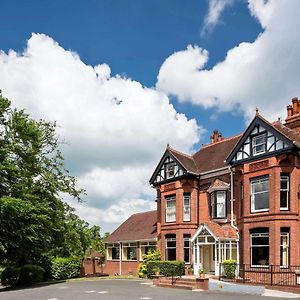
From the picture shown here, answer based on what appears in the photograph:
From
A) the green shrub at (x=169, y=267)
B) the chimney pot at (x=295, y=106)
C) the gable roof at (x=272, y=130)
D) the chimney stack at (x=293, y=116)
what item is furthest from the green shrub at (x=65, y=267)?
the chimney pot at (x=295, y=106)

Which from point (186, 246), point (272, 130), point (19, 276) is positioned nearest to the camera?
point (272, 130)

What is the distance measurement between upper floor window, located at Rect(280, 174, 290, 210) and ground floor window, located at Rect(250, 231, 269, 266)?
2.02 metres

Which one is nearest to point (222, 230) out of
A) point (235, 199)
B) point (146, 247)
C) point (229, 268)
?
point (235, 199)

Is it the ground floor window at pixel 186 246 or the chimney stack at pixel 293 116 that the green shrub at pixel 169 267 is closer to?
the ground floor window at pixel 186 246

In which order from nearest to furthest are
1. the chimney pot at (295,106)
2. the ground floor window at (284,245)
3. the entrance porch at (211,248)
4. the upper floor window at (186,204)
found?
the ground floor window at (284,245), the entrance porch at (211,248), the chimney pot at (295,106), the upper floor window at (186,204)

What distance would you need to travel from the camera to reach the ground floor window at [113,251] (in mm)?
45475

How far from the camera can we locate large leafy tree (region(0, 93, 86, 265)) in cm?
3055

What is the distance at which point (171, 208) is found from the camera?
3616 centimetres

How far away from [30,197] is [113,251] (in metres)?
16.5

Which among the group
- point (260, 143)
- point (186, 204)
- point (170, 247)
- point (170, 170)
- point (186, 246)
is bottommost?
point (170, 247)

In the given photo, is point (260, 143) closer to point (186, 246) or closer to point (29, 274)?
point (186, 246)

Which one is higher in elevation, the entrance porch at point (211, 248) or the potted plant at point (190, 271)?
the entrance porch at point (211, 248)

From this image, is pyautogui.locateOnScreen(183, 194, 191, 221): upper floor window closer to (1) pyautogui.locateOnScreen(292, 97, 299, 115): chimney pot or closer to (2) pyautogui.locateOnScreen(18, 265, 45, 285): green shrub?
(1) pyautogui.locateOnScreen(292, 97, 299, 115): chimney pot

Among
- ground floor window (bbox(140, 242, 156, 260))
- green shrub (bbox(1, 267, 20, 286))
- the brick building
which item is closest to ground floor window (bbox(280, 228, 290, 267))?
the brick building
